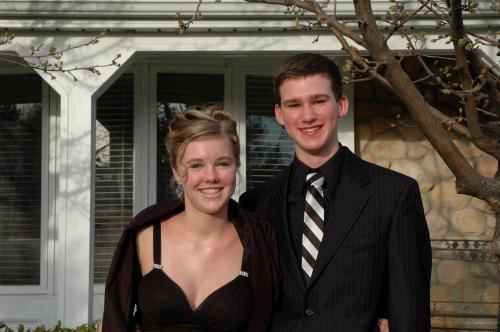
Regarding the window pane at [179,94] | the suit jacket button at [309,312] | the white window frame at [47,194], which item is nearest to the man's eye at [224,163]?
the suit jacket button at [309,312]

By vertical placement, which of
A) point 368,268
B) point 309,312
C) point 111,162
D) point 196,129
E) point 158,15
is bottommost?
point 309,312

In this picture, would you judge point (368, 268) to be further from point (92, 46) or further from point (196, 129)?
point (92, 46)

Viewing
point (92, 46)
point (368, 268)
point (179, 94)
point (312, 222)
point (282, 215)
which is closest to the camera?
point (368, 268)

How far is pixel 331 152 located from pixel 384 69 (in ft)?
4.08

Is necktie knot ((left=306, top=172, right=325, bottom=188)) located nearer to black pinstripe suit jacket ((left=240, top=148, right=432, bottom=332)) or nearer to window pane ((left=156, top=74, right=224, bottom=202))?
black pinstripe suit jacket ((left=240, top=148, right=432, bottom=332))

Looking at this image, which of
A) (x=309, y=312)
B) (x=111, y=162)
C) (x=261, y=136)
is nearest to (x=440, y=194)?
(x=261, y=136)

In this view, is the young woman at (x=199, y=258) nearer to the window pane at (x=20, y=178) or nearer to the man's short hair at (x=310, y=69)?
the man's short hair at (x=310, y=69)

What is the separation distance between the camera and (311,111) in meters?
2.86

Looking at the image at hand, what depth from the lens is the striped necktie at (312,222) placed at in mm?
2888

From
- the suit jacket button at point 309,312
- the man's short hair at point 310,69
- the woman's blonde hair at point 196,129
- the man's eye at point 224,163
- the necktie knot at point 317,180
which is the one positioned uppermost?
the man's short hair at point 310,69

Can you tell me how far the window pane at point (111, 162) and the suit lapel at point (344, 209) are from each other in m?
4.79

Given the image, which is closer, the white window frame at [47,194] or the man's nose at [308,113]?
the man's nose at [308,113]

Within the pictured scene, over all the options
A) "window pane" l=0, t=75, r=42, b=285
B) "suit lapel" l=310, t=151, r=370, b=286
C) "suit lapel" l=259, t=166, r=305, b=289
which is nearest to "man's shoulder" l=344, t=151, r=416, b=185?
"suit lapel" l=310, t=151, r=370, b=286

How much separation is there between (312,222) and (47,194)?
5079 millimetres
